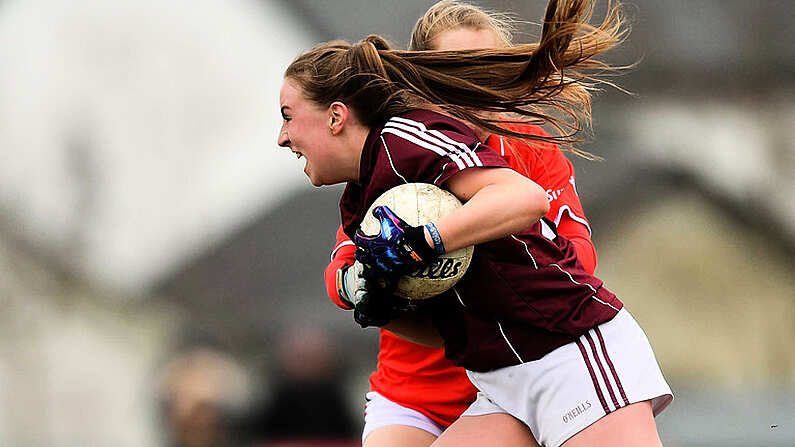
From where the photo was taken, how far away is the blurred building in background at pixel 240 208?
5.10 m

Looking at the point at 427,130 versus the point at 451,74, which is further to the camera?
the point at 451,74

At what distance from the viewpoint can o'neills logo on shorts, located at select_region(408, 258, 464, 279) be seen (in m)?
2.03

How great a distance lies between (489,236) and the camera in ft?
6.50

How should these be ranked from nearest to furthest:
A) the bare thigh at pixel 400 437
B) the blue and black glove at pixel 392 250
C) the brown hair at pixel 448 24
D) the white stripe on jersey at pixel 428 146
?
the blue and black glove at pixel 392 250 < the white stripe on jersey at pixel 428 146 < the bare thigh at pixel 400 437 < the brown hair at pixel 448 24

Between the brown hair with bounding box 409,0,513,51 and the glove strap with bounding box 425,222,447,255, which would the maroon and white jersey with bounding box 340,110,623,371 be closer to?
the glove strap with bounding box 425,222,447,255

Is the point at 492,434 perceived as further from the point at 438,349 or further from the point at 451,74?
the point at 451,74

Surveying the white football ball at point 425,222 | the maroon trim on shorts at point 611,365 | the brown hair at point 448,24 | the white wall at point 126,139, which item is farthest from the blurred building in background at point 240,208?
the white football ball at point 425,222

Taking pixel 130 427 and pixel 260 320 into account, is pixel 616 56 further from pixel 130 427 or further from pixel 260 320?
pixel 130 427

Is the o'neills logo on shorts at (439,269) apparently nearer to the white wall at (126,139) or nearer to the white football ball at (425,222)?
the white football ball at (425,222)

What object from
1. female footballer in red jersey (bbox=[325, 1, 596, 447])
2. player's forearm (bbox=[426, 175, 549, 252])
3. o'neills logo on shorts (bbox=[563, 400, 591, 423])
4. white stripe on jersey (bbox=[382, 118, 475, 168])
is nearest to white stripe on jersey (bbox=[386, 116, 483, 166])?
white stripe on jersey (bbox=[382, 118, 475, 168])

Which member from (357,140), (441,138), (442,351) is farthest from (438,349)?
(441,138)

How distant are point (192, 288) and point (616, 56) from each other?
2.62m

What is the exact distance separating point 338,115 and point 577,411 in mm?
908

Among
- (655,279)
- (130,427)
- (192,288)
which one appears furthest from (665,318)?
(130,427)
